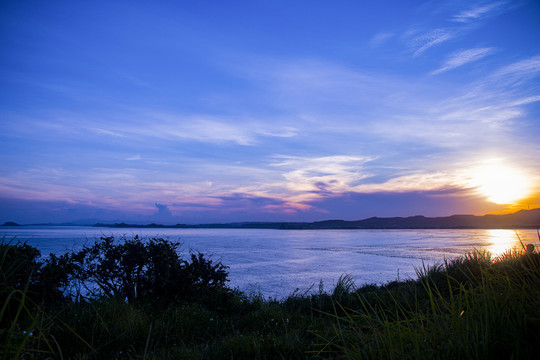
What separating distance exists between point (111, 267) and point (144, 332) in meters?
A: 3.23

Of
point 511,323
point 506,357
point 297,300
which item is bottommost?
point 297,300

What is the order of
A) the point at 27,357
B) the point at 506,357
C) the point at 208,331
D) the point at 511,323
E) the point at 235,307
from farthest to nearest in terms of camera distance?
the point at 235,307 < the point at 208,331 < the point at 27,357 < the point at 511,323 < the point at 506,357

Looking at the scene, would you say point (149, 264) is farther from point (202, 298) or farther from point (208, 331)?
point (208, 331)

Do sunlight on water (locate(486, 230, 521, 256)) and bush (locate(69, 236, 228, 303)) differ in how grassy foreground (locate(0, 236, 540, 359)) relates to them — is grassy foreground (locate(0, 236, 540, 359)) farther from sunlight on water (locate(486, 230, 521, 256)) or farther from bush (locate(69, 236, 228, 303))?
sunlight on water (locate(486, 230, 521, 256))

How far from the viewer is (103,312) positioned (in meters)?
5.83

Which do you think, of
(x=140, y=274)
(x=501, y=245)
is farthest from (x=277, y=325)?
(x=501, y=245)

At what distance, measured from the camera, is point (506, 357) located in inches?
98.8

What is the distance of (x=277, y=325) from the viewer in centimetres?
623

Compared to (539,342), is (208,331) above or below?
below

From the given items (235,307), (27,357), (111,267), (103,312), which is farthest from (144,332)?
(111,267)

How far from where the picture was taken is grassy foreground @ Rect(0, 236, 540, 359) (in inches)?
103

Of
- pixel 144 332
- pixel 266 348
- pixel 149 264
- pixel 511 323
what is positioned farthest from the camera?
pixel 149 264

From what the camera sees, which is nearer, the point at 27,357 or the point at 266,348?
the point at 27,357

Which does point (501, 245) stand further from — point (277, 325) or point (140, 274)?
point (140, 274)
